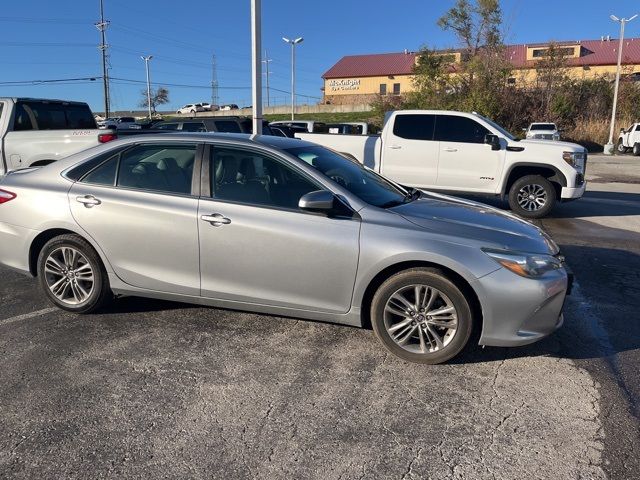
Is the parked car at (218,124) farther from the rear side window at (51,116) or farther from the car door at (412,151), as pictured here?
the car door at (412,151)

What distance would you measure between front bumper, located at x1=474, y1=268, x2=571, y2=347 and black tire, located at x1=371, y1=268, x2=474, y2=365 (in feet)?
0.45

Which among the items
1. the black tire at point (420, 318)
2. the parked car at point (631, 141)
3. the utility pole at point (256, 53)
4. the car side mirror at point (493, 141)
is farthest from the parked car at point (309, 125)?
the parked car at point (631, 141)

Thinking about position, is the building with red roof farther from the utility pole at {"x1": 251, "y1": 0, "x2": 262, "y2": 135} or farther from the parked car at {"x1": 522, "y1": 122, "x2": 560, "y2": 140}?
the utility pole at {"x1": 251, "y1": 0, "x2": 262, "y2": 135}

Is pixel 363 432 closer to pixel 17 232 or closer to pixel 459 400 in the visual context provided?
pixel 459 400

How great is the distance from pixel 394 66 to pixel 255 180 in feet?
227

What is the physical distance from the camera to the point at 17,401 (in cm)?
335

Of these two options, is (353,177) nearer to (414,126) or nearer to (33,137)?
(414,126)

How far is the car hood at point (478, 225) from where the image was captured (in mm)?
3771

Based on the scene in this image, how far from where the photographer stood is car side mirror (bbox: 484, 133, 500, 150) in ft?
33.4

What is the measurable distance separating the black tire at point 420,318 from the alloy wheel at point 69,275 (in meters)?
2.50

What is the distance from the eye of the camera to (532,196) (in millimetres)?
10375

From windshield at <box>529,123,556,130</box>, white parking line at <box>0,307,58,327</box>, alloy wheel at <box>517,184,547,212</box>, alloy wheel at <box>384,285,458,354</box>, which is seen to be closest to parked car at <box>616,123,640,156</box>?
windshield at <box>529,123,556,130</box>

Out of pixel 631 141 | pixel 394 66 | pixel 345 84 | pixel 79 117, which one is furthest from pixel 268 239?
pixel 345 84

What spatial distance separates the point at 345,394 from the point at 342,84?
7224 centimetres
